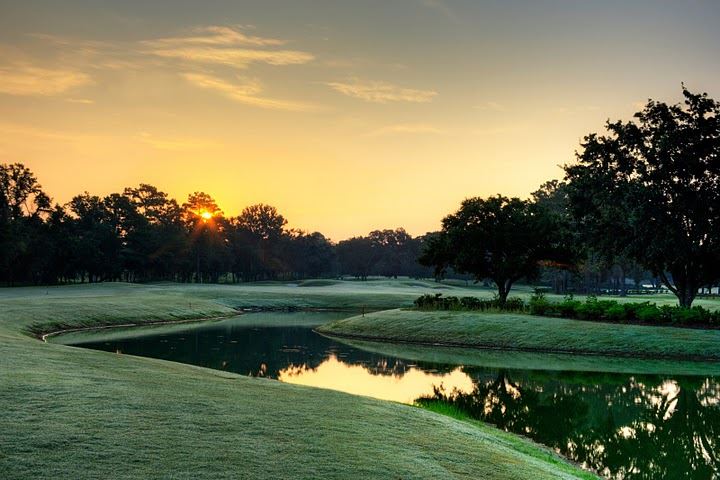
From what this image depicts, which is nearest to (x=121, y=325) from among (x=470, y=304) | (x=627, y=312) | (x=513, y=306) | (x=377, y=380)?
(x=470, y=304)

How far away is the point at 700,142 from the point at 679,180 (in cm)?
291

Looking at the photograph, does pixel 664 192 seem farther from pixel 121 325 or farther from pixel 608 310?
pixel 121 325

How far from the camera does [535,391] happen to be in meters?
28.3

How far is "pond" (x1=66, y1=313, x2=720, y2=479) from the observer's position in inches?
716

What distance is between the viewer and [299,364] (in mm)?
36438

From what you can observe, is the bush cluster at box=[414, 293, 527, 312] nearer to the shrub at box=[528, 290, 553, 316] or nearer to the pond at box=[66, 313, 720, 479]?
the shrub at box=[528, 290, 553, 316]

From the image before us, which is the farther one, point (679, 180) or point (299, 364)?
point (679, 180)

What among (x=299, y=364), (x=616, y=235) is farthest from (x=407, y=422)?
(x=616, y=235)

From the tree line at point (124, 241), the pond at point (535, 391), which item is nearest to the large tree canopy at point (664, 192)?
the pond at point (535, 391)

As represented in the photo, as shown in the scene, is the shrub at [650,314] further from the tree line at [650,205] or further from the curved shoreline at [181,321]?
the curved shoreline at [181,321]

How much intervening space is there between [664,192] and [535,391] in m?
24.7

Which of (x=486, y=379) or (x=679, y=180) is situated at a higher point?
(x=679, y=180)

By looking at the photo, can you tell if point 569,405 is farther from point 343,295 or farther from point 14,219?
point 14,219

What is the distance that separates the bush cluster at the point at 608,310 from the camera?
42094mm
